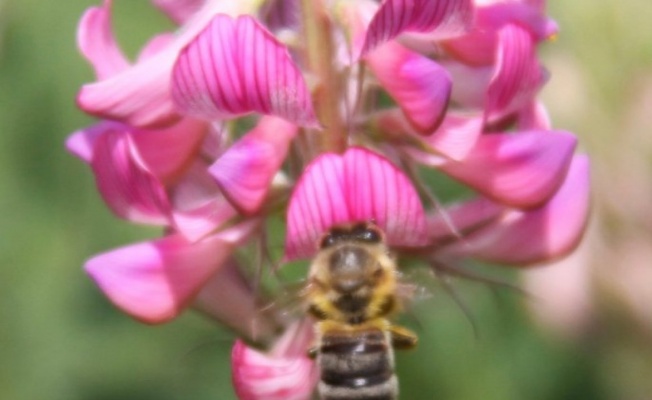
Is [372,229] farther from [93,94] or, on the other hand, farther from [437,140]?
[93,94]

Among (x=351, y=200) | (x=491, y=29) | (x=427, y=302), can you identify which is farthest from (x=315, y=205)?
(x=427, y=302)

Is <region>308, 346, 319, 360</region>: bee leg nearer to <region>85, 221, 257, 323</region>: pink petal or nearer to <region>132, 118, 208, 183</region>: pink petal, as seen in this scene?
<region>85, 221, 257, 323</region>: pink petal

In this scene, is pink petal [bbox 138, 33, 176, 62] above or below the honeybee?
above

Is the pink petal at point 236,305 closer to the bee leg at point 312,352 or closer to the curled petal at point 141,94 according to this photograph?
the bee leg at point 312,352

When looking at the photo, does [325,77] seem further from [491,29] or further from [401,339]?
[401,339]

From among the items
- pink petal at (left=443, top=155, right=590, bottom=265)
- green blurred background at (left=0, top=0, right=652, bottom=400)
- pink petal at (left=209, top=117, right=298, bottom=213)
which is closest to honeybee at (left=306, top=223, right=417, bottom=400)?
pink petal at (left=209, top=117, right=298, bottom=213)

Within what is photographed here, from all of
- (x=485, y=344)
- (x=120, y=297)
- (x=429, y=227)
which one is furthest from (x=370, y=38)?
(x=485, y=344)

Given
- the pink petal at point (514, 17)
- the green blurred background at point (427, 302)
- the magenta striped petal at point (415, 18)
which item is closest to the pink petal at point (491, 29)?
the pink petal at point (514, 17)
